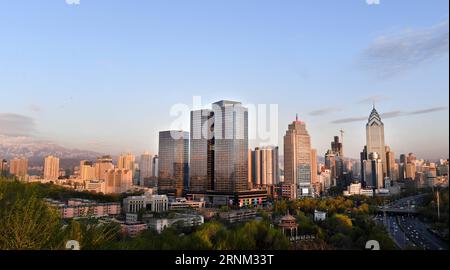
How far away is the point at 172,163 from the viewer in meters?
14.9

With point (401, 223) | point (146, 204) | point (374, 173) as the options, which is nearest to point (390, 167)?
point (374, 173)

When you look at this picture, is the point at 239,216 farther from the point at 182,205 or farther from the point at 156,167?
the point at 156,167

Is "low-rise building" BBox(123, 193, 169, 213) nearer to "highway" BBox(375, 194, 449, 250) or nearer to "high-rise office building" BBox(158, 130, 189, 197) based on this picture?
"high-rise office building" BBox(158, 130, 189, 197)

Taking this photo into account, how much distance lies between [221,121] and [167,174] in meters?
3.43

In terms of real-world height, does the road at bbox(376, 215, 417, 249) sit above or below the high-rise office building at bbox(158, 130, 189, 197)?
below

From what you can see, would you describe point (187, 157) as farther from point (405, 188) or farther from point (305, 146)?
point (405, 188)

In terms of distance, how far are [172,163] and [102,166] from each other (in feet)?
10.1

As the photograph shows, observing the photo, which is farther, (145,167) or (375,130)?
(145,167)

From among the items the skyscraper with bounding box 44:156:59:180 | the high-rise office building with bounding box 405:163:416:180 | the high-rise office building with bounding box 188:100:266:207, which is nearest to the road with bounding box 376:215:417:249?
the high-rise office building with bounding box 405:163:416:180

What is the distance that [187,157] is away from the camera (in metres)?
15.2

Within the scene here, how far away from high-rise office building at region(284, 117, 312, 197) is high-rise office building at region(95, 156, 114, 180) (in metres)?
8.11

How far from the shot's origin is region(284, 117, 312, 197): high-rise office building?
16547mm

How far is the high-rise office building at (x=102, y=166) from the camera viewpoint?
12.9 m
